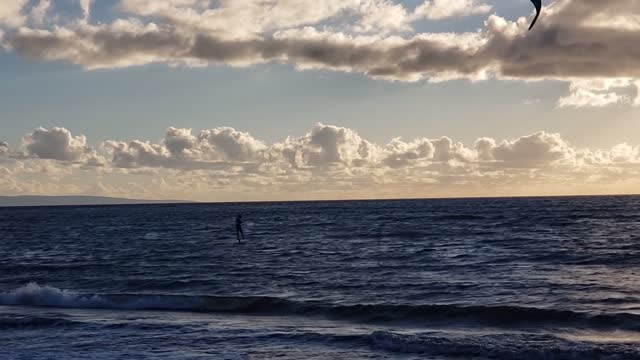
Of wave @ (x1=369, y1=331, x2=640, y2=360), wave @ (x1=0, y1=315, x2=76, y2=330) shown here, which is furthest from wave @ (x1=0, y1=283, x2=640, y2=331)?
wave @ (x1=0, y1=315, x2=76, y2=330)

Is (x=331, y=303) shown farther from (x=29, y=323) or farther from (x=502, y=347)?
(x=29, y=323)

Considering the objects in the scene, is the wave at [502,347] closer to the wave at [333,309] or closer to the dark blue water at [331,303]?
the dark blue water at [331,303]

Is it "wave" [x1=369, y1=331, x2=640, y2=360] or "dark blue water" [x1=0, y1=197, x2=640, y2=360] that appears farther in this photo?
"dark blue water" [x1=0, y1=197, x2=640, y2=360]

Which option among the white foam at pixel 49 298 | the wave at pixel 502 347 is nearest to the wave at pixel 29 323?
the white foam at pixel 49 298

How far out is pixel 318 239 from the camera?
216ft

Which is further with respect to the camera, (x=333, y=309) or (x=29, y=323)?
(x=333, y=309)

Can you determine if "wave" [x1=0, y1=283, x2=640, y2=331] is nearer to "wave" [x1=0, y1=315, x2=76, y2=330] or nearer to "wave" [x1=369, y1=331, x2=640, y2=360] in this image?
"wave" [x1=369, y1=331, x2=640, y2=360]

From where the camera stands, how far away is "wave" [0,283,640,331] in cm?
2423

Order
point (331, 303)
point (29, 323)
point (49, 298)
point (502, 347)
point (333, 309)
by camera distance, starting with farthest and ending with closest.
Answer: point (49, 298) < point (331, 303) < point (333, 309) < point (29, 323) < point (502, 347)

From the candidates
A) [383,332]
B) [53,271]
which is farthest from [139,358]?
[53,271]

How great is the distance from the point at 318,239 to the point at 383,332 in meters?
44.9

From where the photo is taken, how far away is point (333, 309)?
2738 centimetres

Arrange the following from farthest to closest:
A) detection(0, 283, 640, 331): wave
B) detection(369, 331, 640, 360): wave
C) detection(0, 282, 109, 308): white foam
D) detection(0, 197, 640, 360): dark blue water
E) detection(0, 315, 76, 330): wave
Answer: detection(0, 282, 109, 308): white foam < detection(0, 283, 640, 331): wave < detection(0, 315, 76, 330): wave < detection(0, 197, 640, 360): dark blue water < detection(369, 331, 640, 360): wave

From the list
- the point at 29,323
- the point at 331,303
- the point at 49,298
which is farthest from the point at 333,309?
the point at 49,298
